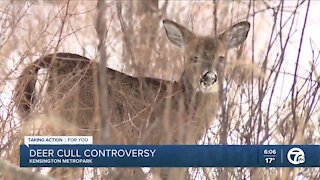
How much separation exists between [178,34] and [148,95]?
0.56m

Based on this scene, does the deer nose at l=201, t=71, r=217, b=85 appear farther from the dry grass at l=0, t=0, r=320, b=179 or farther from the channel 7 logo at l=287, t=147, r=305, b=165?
the channel 7 logo at l=287, t=147, r=305, b=165

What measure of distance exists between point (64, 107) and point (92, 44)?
0.68m

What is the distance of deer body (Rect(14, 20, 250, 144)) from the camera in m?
3.10

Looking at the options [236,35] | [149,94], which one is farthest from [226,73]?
[149,94]

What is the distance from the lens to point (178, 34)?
408cm

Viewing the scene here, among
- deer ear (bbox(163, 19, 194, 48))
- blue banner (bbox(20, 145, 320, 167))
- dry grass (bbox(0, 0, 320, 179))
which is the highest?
deer ear (bbox(163, 19, 194, 48))

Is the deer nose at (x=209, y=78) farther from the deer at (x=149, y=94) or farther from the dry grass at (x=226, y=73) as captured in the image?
the dry grass at (x=226, y=73)

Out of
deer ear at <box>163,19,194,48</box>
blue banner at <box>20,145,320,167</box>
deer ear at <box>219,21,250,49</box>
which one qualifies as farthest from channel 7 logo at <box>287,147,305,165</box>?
deer ear at <box>163,19,194,48</box>

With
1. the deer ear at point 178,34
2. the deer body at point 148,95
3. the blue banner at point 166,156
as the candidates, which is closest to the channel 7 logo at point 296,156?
the blue banner at point 166,156

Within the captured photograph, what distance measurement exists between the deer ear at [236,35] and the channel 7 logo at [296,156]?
60 cm

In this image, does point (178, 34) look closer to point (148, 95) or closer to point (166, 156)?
point (148, 95)

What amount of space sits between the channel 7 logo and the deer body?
0.37 m

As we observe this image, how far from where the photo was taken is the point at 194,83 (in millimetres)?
3996

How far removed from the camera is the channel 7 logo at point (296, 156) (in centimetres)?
293
